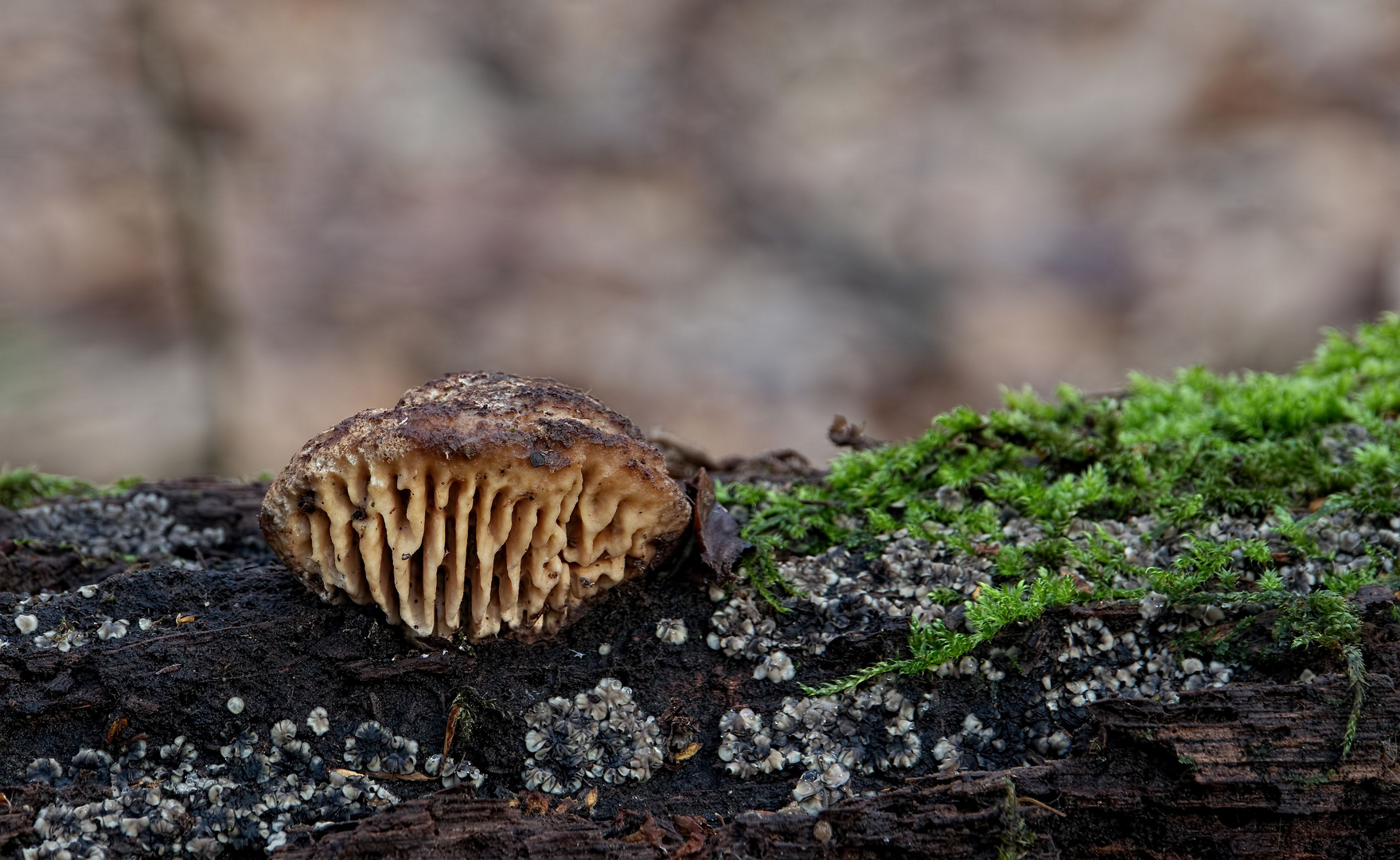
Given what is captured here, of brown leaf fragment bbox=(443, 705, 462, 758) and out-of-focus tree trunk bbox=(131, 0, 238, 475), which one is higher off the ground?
out-of-focus tree trunk bbox=(131, 0, 238, 475)

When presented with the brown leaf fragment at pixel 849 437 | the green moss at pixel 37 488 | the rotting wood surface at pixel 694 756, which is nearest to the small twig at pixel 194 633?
the rotting wood surface at pixel 694 756

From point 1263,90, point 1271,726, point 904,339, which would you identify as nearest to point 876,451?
point 1271,726

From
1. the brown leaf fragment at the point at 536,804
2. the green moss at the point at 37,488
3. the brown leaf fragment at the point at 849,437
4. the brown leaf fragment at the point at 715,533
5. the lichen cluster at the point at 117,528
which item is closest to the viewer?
the brown leaf fragment at the point at 536,804

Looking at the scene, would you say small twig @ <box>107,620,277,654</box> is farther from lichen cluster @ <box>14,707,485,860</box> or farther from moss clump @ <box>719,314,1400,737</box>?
moss clump @ <box>719,314,1400,737</box>

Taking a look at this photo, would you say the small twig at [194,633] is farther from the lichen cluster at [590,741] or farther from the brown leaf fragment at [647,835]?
the brown leaf fragment at [647,835]

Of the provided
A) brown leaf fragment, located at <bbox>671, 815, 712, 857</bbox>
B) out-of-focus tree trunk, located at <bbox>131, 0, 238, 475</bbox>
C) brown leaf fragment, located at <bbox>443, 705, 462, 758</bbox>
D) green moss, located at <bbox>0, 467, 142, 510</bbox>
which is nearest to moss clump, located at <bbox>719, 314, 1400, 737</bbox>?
brown leaf fragment, located at <bbox>671, 815, 712, 857</bbox>
